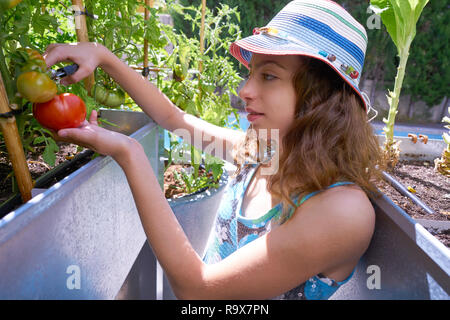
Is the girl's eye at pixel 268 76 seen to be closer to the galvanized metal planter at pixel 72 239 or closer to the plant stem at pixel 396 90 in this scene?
the galvanized metal planter at pixel 72 239

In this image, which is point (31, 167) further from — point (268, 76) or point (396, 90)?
point (396, 90)

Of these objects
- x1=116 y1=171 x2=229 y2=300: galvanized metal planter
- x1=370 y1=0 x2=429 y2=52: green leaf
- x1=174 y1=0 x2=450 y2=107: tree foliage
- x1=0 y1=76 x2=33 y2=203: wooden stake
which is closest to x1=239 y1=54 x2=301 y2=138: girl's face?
x1=0 y1=76 x2=33 y2=203: wooden stake

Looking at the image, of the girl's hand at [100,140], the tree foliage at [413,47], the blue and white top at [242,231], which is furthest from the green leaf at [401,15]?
the tree foliage at [413,47]

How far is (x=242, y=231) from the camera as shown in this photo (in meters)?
0.70

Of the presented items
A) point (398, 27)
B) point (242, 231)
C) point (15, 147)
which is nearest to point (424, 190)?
point (398, 27)

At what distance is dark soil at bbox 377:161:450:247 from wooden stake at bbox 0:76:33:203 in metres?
0.95

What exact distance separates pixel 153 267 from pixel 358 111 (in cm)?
94

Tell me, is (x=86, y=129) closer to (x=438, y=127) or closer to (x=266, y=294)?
(x=266, y=294)

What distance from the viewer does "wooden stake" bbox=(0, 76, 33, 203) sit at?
46 centimetres

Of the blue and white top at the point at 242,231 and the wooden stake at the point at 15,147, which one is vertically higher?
the wooden stake at the point at 15,147

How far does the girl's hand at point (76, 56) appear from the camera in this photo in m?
0.62

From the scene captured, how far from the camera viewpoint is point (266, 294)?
540 millimetres

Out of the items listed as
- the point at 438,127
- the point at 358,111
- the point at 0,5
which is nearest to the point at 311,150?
the point at 358,111

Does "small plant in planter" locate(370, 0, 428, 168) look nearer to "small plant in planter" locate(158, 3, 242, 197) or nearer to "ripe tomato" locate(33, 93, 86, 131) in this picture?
"small plant in planter" locate(158, 3, 242, 197)
